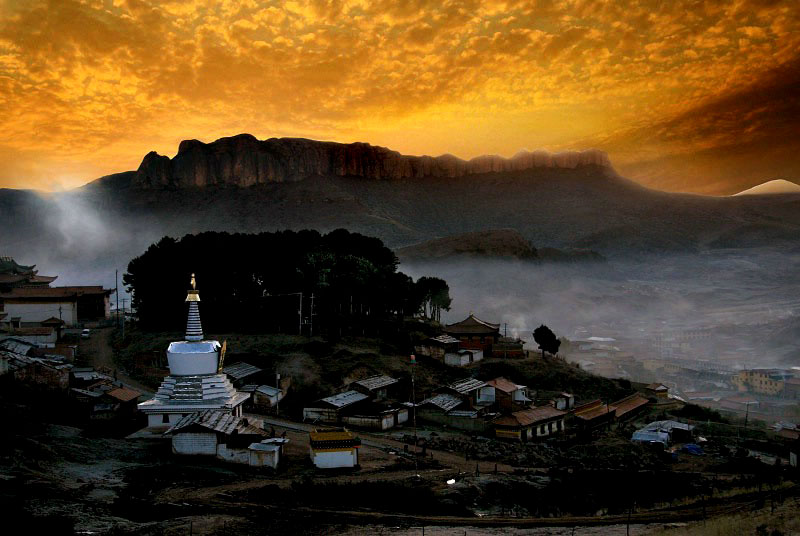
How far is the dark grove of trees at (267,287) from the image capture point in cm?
6353

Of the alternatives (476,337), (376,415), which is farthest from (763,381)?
(376,415)

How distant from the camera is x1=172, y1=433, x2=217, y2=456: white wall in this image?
3181cm

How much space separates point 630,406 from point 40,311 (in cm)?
5790

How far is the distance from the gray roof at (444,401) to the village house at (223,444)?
56.7ft

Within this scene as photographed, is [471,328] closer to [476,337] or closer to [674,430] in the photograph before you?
[476,337]

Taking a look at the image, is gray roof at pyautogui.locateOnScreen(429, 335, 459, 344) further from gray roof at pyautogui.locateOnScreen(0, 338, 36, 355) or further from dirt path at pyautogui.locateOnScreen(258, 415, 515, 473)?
gray roof at pyautogui.locateOnScreen(0, 338, 36, 355)

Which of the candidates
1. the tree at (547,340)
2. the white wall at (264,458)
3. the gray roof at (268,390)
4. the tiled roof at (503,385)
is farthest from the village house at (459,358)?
the white wall at (264,458)

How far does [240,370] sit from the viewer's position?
51.5 meters

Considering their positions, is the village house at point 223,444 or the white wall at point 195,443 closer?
the village house at point 223,444

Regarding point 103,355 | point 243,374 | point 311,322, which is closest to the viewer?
point 243,374

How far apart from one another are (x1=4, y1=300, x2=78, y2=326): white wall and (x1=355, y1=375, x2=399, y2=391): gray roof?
3880 cm

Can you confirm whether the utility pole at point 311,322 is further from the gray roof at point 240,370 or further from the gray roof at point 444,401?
the gray roof at point 444,401

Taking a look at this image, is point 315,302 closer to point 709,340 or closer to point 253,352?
point 253,352

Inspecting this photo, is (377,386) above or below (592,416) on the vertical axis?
above
